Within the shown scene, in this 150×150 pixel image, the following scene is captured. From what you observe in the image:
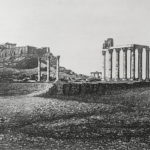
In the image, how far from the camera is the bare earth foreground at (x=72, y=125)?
1836 cm

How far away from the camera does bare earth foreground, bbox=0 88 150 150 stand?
60.2 ft

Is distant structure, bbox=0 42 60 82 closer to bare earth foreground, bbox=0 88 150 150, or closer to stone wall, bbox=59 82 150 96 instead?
stone wall, bbox=59 82 150 96

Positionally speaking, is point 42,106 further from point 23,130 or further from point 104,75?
point 104,75

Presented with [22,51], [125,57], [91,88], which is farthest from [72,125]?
[22,51]

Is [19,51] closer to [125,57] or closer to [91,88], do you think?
[125,57]

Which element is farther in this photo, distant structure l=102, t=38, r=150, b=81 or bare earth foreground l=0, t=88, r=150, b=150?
distant structure l=102, t=38, r=150, b=81

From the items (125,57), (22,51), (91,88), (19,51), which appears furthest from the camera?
(22,51)

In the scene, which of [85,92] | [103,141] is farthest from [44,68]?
[103,141]

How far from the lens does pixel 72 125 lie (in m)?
23.2

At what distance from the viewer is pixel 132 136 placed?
2031cm

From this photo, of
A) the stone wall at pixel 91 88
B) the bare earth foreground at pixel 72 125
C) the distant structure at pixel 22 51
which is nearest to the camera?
the bare earth foreground at pixel 72 125

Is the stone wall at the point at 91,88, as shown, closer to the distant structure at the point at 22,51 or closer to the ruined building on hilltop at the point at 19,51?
the distant structure at the point at 22,51

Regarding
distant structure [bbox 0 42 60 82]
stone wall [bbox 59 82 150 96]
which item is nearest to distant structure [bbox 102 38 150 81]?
stone wall [bbox 59 82 150 96]

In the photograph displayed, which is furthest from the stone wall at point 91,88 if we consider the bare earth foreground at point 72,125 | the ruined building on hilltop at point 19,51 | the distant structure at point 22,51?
the ruined building on hilltop at point 19,51
